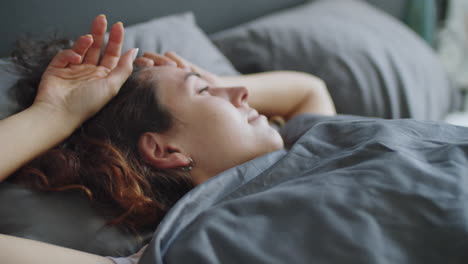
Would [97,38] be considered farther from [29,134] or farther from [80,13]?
[80,13]

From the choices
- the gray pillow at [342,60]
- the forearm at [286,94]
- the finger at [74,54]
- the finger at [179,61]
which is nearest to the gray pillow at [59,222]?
the finger at [74,54]

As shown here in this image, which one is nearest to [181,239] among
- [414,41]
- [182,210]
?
[182,210]

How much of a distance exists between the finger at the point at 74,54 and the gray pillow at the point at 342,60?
0.61m

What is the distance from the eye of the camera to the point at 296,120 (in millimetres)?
1105

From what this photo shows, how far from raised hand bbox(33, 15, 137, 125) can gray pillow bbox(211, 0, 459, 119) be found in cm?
55

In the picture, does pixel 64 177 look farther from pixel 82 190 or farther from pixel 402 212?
pixel 402 212

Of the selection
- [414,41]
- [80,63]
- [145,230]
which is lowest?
[145,230]

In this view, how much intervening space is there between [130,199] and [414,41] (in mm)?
1264

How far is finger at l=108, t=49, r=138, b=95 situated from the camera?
90 cm

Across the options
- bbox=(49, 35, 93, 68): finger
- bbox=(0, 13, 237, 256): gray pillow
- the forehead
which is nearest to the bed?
bbox=(0, 13, 237, 256): gray pillow

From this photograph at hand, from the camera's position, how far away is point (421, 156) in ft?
2.58

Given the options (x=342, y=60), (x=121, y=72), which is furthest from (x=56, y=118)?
(x=342, y=60)

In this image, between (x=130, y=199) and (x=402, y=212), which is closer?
(x=402, y=212)

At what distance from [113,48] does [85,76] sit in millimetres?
88
